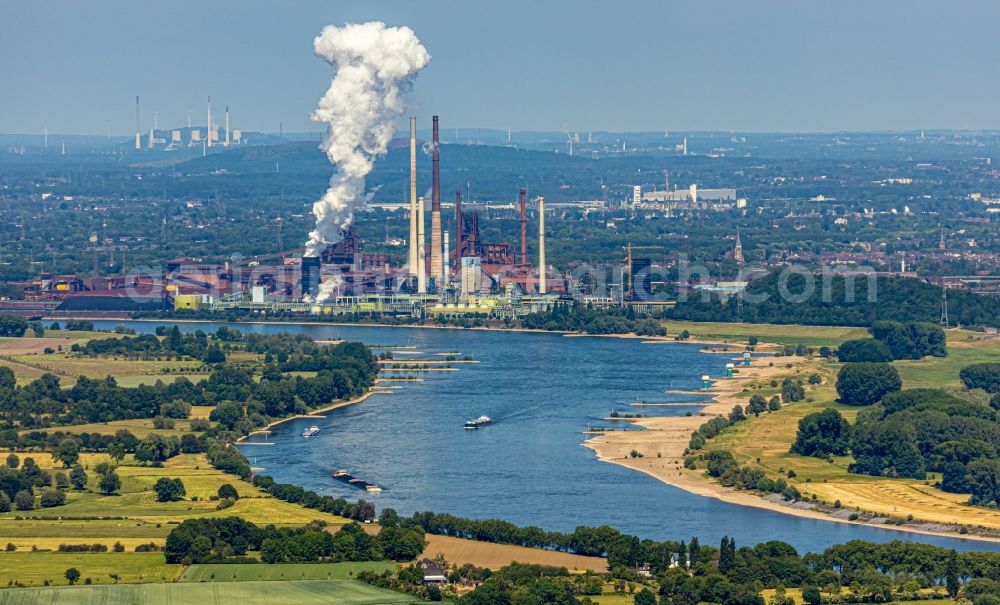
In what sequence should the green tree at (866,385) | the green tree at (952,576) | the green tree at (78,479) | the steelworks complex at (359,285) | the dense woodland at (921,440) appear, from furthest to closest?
the steelworks complex at (359,285)
the green tree at (866,385)
the green tree at (78,479)
the dense woodland at (921,440)
the green tree at (952,576)

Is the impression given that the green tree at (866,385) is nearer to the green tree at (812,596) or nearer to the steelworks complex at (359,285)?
the green tree at (812,596)

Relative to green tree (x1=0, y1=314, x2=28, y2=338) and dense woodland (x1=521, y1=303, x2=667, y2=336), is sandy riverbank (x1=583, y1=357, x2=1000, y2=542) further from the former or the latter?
green tree (x1=0, y1=314, x2=28, y2=338)

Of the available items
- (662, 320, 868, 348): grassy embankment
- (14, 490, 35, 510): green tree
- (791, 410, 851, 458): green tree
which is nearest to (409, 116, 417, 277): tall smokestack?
(662, 320, 868, 348): grassy embankment

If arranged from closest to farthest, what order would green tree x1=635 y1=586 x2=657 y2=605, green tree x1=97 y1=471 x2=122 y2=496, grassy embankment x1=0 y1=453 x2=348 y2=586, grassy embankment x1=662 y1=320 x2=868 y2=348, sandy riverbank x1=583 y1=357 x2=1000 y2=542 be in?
green tree x1=635 y1=586 x2=657 y2=605 < grassy embankment x1=0 y1=453 x2=348 y2=586 < sandy riverbank x1=583 y1=357 x2=1000 y2=542 < green tree x1=97 y1=471 x2=122 y2=496 < grassy embankment x1=662 y1=320 x2=868 y2=348

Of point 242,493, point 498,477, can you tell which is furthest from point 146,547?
point 498,477

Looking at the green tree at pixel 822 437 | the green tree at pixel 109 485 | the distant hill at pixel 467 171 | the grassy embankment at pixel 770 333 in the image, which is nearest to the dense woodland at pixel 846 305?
the grassy embankment at pixel 770 333

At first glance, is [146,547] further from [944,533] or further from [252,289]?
[252,289]
